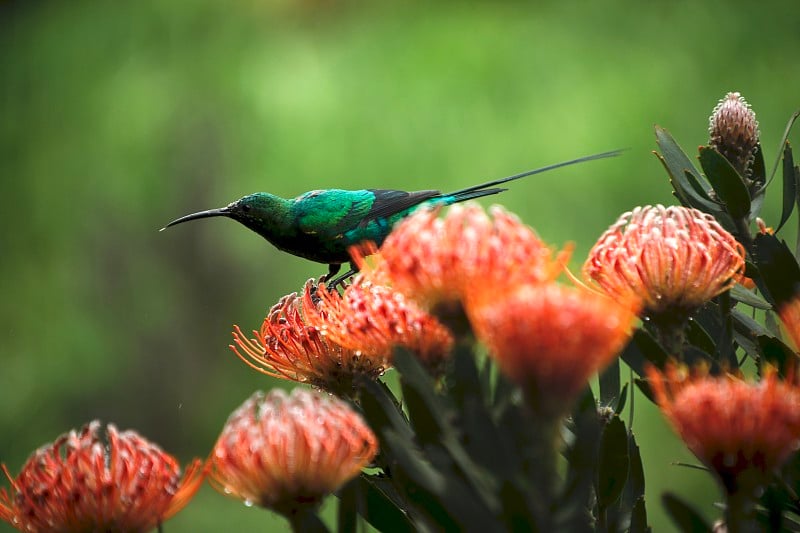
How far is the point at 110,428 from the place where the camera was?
98 cm

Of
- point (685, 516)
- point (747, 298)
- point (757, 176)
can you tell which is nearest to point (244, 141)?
point (757, 176)

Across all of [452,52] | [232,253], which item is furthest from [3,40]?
[452,52]

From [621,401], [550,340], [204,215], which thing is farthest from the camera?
[204,215]

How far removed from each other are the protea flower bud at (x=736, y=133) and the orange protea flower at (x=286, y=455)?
71 centimetres

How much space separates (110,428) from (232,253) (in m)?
6.34

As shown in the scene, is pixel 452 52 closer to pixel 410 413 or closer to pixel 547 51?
pixel 547 51

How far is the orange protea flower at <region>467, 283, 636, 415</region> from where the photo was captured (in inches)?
29.2

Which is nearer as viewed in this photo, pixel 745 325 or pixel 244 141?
pixel 745 325

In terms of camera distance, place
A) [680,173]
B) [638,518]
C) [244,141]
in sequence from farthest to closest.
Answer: [244,141] < [680,173] < [638,518]

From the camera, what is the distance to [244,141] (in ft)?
23.0

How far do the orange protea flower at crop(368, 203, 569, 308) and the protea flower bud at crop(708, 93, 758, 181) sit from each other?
575 mm

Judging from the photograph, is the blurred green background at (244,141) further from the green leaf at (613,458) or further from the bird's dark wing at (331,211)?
the green leaf at (613,458)

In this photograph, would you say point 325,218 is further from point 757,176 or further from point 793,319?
point 793,319

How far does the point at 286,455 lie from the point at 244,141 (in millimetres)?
6268
